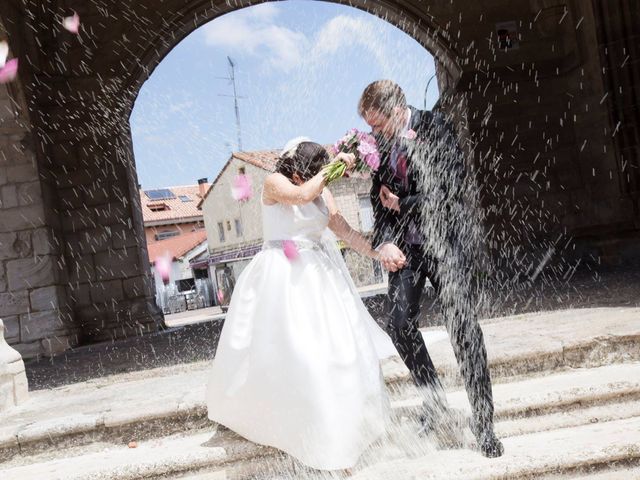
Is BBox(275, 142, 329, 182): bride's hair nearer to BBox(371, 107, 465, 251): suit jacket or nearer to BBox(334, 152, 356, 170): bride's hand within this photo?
BBox(334, 152, 356, 170): bride's hand

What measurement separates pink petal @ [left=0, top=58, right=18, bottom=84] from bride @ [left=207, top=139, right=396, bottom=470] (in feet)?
20.2

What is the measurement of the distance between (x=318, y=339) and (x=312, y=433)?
402mm

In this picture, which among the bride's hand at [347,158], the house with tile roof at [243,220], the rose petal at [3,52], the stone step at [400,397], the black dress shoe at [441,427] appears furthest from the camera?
the house with tile roof at [243,220]

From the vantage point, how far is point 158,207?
156ft

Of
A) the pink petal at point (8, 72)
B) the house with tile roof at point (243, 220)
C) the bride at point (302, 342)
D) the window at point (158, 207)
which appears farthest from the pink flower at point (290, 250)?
the window at point (158, 207)

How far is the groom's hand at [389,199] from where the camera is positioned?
2.77 meters

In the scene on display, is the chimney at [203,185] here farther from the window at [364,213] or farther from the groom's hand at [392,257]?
the groom's hand at [392,257]

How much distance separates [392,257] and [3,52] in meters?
6.82

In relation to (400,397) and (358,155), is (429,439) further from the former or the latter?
(358,155)

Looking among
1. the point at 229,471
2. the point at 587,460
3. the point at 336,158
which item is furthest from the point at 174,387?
the point at 587,460

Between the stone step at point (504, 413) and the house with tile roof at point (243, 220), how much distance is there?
2792 centimetres

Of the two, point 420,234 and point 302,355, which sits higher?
point 420,234

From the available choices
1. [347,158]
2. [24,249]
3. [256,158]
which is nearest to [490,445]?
[347,158]

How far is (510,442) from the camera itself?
2928mm
